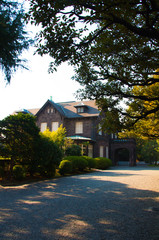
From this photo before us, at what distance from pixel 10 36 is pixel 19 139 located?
6.41 metres

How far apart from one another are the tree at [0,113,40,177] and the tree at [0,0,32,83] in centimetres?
475

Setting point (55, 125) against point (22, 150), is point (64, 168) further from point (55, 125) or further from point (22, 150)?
point (55, 125)

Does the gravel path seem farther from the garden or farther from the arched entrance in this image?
the arched entrance

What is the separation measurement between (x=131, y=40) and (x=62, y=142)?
44.6 ft

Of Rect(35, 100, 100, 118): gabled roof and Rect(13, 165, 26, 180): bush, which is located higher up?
Rect(35, 100, 100, 118): gabled roof

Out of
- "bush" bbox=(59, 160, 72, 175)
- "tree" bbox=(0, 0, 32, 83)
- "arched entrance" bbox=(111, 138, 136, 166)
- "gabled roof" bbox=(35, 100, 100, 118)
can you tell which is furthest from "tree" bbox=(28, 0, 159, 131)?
"arched entrance" bbox=(111, 138, 136, 166)

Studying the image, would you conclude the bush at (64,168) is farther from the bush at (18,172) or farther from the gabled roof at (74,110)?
the gabled roof at (74,110)

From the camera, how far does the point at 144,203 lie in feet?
21.6

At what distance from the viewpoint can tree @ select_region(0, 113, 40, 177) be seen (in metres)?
11.0

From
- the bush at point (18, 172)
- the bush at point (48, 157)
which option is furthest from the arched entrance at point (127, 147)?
the bush at point (18, 172)

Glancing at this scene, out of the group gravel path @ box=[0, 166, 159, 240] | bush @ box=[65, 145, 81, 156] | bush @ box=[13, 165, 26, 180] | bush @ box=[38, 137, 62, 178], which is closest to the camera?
gravel path @ box=[0, 166, 159, 240]

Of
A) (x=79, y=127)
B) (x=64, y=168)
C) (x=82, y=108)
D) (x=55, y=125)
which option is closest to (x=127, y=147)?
(x=79, y=127)

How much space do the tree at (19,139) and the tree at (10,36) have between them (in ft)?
15.6

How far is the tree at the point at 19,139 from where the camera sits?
10961 millimetres
